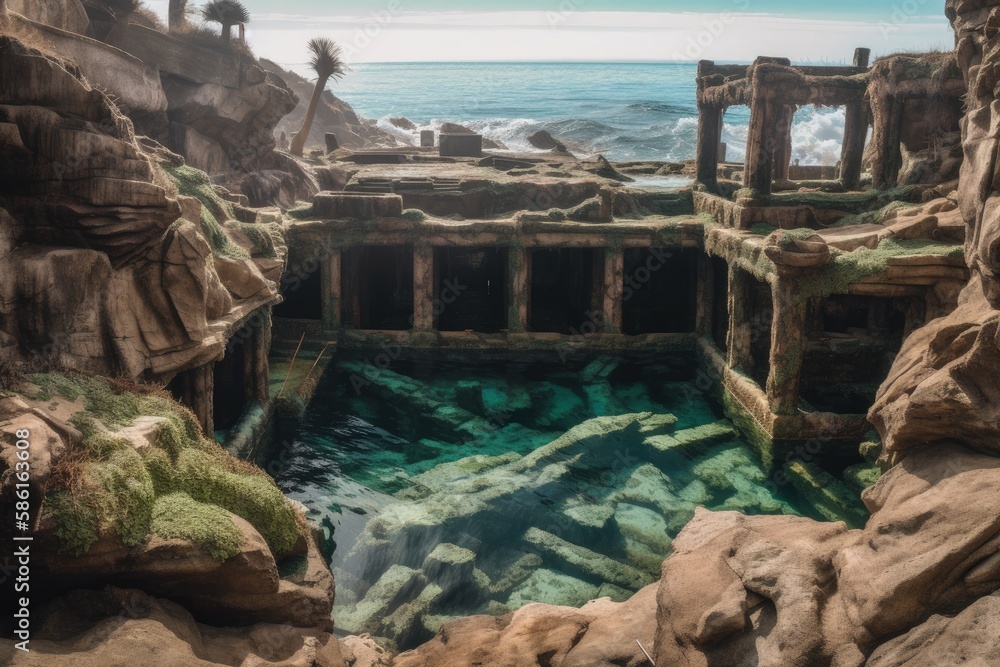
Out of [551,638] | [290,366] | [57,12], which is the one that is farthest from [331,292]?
[551,638]

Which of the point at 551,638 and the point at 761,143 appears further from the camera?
the point at 761,143

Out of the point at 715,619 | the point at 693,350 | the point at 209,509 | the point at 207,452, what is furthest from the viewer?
the point at 693,350

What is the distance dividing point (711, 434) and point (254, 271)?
9.59 m

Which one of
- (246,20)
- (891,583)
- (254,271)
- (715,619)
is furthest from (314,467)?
(246,20)

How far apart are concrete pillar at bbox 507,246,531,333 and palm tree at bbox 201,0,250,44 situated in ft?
47.5

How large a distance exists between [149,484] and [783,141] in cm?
1993

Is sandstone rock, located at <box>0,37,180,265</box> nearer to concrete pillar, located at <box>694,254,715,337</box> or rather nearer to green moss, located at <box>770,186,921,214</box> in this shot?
green moss, located at <box>770,186,921,214</box>

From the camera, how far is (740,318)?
19.0m

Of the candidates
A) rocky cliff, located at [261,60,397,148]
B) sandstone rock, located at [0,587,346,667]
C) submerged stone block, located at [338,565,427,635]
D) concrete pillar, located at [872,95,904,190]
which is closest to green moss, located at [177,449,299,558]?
sandstone rock, located at [0,587,346,667]

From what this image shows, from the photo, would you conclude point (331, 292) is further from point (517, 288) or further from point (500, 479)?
point (500, 479)

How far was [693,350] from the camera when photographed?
23000mm

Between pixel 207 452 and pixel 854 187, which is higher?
pixel 854 187

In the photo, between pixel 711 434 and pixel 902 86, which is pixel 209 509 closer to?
pixel 711 434

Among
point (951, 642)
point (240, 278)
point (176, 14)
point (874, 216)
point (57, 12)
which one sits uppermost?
point (176, 14)
